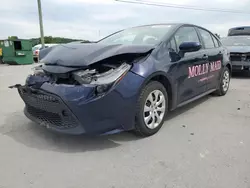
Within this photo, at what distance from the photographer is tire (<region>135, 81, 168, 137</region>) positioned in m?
3.12

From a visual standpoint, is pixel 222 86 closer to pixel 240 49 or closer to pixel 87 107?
pixel 240 49

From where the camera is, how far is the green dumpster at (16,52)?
50.9 feet

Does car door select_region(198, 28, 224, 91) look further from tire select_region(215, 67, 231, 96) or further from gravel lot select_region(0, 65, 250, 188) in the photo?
gravel lot select_region(0, 65, 250, 188)

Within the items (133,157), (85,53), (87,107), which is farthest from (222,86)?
(87,107)

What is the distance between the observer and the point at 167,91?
3633mm

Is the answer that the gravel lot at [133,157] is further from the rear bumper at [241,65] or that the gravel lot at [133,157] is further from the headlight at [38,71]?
the rear bumper at [241,65]

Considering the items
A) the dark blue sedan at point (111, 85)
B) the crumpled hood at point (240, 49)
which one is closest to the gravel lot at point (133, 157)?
the dark blue sedan at point (111, 85)

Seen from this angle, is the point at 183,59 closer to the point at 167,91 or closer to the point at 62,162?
the point at 167,91

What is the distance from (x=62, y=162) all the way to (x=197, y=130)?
187 cm

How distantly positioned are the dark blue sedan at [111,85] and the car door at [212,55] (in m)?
0.95

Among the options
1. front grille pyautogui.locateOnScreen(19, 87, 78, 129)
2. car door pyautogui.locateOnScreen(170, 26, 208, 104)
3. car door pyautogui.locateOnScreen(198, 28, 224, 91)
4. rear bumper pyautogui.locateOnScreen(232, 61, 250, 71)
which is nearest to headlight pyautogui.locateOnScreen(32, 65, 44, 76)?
front grille pyautogui.locateOnScreen(19, 87, 78, 129)

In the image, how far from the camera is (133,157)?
280cm

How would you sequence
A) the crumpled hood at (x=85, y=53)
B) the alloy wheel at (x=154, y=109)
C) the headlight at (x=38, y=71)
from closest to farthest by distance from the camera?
the crumpled hood at (x=85, y=53) < the alloy wheel at (x=154, y=109) < the headlight at (x=38, y=71)

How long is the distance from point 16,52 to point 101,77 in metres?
14.2
